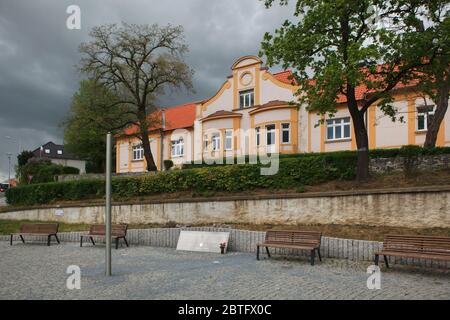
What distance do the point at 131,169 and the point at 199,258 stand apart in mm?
34620

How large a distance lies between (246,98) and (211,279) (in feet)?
86.6

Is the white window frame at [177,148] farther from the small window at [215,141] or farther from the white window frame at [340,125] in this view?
the white window frame at [340,125]

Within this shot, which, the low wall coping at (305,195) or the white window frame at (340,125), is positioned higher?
the white window frame at (340,125)

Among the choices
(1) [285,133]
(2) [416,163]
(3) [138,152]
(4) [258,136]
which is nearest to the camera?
(2) [416,163]

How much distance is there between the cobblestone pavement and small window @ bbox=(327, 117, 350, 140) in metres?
18.8

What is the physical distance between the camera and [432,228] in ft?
39.0

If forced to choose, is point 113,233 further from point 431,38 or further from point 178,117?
point 178,117

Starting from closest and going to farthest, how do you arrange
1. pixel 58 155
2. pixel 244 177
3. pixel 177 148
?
pixel 244 177 → pixel 177 148 → pixel 58 155

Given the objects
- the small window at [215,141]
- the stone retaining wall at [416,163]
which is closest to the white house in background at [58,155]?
the small window at [215,141]

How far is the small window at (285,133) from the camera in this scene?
30.5m

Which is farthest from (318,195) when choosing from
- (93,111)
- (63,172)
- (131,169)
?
(131,169)

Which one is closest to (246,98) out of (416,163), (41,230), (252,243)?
(416,163)

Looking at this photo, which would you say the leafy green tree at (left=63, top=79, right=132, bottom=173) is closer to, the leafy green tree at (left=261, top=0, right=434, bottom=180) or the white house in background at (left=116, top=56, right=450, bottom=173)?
the white house in background at (left=116, top=56, right=450, bottom=173)

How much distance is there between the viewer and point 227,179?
18.4 m
